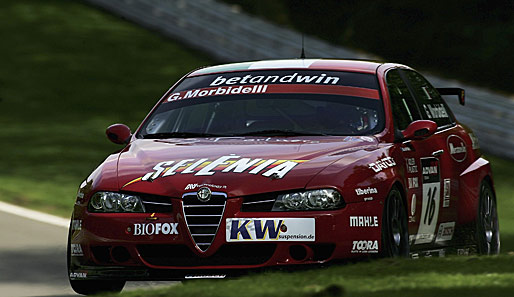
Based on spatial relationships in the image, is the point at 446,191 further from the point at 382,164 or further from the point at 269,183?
the point at 269,183

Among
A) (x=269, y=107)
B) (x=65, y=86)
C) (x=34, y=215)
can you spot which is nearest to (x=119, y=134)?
(x=269, y=107)

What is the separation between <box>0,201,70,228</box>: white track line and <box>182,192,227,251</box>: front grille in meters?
4.88

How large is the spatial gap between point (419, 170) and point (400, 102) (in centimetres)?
74

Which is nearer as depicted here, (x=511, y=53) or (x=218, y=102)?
(x=218, y=102)

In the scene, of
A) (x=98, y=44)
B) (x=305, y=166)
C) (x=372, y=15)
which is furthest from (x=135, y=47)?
(x=305, y=166)

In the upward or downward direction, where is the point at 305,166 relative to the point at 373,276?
upward

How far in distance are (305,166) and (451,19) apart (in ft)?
103

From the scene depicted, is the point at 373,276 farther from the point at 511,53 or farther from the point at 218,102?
the point at 511,53

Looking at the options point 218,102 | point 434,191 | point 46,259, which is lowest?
point 46,259

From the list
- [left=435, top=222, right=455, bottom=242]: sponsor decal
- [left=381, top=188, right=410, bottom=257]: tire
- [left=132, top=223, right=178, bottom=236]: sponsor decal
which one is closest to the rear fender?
[left=435, top=222, right=455, bottom=242]: sponsor decal

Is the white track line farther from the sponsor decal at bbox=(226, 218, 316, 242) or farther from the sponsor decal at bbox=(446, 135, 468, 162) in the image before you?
the sponsor decal at bbox=(226, 218, 316, 242)

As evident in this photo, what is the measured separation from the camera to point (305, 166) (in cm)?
768

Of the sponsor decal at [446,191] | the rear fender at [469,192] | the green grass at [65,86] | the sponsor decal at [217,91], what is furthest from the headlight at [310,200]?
the green grass at [65,86]

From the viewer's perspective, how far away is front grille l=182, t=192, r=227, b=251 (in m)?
7.50
